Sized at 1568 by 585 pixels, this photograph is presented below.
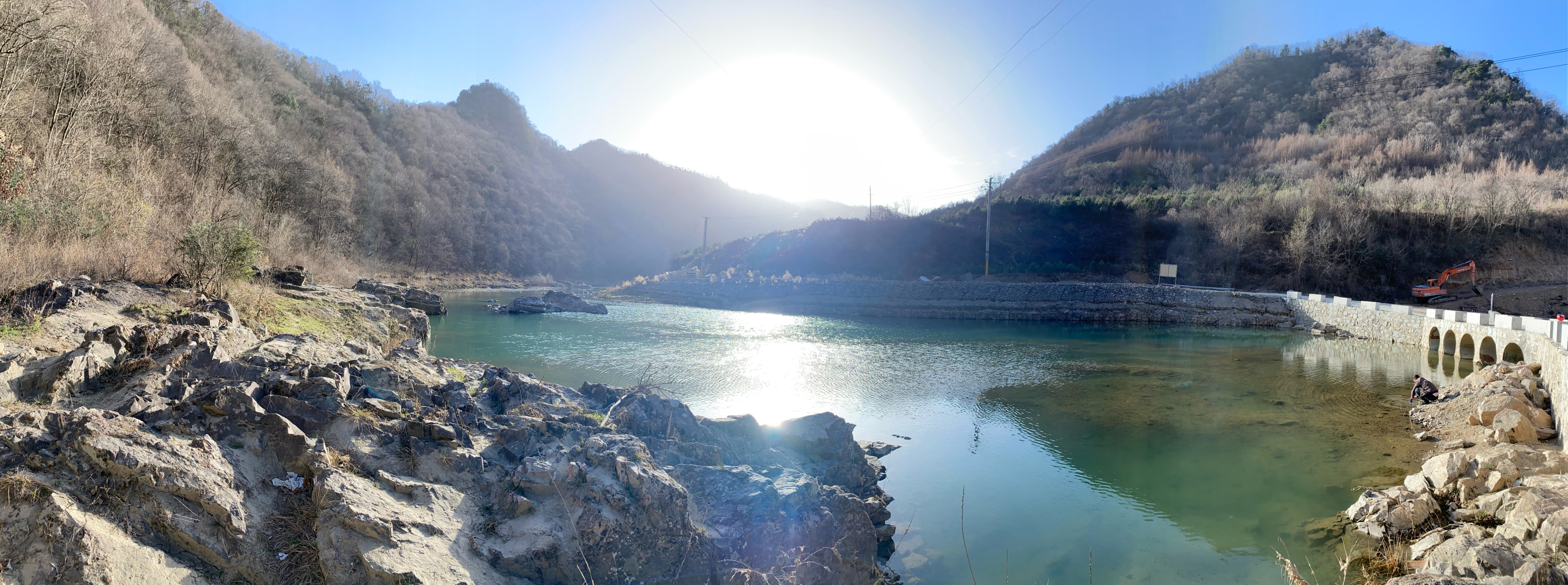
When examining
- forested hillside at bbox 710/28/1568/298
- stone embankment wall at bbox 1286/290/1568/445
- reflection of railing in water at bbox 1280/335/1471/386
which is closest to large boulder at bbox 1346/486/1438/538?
stone embankment wall at bbox 1286/290/1568/445

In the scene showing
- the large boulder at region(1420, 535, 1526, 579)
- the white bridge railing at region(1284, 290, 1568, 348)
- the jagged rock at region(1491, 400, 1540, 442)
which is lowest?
the large boulder at region(1420, 535, 1526, 579)

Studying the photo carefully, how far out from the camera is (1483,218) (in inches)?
1276

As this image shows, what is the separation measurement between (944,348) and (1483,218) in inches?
1274

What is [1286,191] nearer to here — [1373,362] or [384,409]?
[1373,362]

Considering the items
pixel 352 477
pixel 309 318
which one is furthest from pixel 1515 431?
pixel 309 318

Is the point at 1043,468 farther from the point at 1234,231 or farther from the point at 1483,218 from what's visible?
the point at 1483,218

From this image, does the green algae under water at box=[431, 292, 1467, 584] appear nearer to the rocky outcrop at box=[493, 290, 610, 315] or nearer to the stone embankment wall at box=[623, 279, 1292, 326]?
the rocky outcrop at box=[493, 290, 610, 315]

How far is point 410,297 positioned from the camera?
26.1m

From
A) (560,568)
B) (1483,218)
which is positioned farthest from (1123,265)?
(560,568)

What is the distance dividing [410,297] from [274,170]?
448 inches

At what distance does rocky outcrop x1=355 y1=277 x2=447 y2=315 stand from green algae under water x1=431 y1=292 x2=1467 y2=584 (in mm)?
1597

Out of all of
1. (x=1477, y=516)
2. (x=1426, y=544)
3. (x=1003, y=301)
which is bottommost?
(x=1426, y=544)

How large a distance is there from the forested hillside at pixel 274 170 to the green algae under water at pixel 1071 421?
7082 millimetres

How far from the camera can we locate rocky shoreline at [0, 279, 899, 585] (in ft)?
10.7
